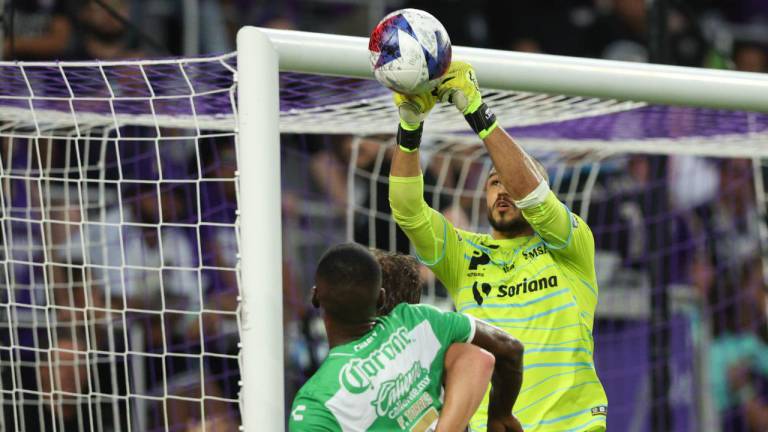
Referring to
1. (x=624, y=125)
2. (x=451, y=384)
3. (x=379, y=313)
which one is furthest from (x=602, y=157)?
(x=451, y=384)

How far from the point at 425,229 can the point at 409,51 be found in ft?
2.87

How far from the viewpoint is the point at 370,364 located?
11.1 ft

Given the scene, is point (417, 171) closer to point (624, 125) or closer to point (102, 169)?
point (624, 125)

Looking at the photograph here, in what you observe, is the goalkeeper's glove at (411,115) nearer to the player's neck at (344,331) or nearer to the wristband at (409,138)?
the wristband at (409,138)

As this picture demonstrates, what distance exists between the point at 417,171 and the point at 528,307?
23.8 inches

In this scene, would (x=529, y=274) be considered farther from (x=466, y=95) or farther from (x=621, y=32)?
(x=621, y=32)

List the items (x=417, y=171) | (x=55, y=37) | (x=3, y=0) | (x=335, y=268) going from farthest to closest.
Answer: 1. (x=55, y=37)
2. (x=3, y=0)
3. (x=417, y=171)
4. (x=335, y=268)

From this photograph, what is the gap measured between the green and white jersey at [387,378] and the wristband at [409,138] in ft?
2.48

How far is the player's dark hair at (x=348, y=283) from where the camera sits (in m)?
3.35

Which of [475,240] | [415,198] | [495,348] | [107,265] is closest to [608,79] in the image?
[475,240]

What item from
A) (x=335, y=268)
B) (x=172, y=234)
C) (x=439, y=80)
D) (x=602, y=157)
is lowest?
(x=172, y=234)

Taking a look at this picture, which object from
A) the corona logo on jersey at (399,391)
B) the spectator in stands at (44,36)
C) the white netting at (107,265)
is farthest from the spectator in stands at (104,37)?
the corona logo on jersey at (399,391)

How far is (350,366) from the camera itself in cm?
336

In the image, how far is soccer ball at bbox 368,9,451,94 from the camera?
3627mm
